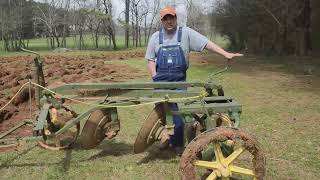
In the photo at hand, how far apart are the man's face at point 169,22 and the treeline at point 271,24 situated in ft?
65.7

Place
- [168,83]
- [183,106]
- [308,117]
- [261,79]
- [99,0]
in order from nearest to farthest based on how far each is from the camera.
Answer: [183,106] < [168,83] < [308,117] < [261,79] < [99,0]

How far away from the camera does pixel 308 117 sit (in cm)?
897

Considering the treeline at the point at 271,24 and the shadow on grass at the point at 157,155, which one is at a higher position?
the treeline at the point at 271,24

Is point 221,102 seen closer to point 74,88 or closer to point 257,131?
point 74,88

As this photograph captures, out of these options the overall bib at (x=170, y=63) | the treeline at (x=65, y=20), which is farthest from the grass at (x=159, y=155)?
the treeline at (x=65, y=20)

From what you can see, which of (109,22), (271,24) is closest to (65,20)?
(109,22)

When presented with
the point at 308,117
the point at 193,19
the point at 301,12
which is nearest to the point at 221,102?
the point at 308,117

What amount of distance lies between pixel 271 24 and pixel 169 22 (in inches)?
952

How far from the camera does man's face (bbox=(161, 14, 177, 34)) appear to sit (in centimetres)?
595

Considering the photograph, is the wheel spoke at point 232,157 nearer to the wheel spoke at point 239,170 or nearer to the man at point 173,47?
the wheel spoke at point 239,170

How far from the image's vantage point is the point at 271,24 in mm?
29000

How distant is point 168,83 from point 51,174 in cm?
180

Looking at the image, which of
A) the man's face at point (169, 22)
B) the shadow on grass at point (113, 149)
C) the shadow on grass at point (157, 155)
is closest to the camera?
the man's face at point (169, 22)

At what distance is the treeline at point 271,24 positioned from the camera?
2519 cm
